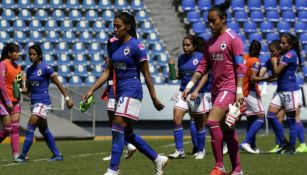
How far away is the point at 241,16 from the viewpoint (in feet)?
101

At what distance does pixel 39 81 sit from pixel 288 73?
4160 millimetres

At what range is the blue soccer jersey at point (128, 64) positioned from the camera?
33.2ft

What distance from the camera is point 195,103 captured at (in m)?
14.8

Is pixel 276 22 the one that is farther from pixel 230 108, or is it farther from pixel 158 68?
pixel 230 108

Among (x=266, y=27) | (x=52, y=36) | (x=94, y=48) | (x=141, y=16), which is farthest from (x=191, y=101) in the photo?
(x=266, y=27)

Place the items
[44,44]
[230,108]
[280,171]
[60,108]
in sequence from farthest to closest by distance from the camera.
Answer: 1. [44,44]
2. [60,108]
3. [280,171]
4. [230,108]

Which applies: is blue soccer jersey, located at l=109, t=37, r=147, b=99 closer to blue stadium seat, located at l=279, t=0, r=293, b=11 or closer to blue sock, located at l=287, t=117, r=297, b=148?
blue sock, located at l=287, t=117, r=297, b=148

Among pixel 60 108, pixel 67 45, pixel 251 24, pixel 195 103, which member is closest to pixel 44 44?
pixel 67 45

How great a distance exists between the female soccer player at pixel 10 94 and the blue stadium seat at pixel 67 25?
1395 centimetres

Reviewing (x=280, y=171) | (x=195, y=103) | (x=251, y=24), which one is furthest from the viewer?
(x=251, y=24)

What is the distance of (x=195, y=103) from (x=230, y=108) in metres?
4.91

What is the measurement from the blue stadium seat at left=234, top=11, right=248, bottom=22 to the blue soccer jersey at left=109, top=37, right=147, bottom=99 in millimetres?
20668

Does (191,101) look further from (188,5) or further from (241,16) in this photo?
(241,16)

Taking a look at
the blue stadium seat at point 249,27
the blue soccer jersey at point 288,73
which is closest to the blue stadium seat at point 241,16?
the blue stadium seat at point 249,27
